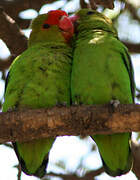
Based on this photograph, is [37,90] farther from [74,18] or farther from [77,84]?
[74,18]

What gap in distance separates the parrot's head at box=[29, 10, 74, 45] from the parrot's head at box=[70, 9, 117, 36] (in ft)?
0.40

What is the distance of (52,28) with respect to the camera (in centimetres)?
412

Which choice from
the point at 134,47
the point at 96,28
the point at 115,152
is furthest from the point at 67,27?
the point at 115,152

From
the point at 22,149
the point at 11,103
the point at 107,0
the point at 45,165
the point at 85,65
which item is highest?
the point at 107,0

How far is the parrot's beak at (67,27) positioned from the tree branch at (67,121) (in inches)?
51.5

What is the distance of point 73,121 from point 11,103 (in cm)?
74

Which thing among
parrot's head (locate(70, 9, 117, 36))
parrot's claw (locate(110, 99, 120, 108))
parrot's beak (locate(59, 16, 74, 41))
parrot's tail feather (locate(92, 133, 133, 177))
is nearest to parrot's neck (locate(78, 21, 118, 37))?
parrot's head (locate(70, 9, 117, 36))

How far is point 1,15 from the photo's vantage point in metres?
4.45

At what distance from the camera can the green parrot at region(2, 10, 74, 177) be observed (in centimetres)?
337

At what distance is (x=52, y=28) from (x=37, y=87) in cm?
101

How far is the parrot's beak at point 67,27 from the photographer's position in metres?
4.04

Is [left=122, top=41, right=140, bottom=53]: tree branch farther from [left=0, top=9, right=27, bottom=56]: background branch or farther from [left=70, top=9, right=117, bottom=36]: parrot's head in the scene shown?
[left=0, top=9, right=27, bottom=56]: background branch

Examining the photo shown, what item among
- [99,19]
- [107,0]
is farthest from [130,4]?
[107,0]

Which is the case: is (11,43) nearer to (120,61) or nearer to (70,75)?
(70,75)
